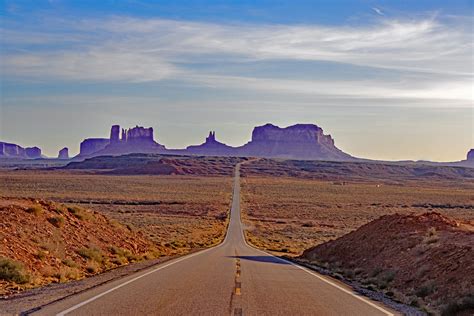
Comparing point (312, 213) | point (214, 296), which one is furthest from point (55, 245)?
point (312, 213)

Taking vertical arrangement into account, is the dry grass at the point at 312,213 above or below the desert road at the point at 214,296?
below

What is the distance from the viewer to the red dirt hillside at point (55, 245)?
15.4m

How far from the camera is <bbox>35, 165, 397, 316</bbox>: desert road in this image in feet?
34.5

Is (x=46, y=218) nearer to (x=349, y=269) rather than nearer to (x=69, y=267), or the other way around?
(x=69, y=267)

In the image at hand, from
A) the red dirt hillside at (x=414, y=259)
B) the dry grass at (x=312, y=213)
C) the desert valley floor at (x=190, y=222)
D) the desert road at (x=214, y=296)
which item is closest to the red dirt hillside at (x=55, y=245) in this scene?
the desert valley floor at (x=190, y=222)

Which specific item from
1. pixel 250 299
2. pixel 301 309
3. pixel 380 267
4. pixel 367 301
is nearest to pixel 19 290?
pixel 250 299

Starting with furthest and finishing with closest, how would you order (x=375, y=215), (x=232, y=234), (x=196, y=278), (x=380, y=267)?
(x=375, y=215)
(x=232, y=234)
(x=380, y=267)
(x=196, y=278)

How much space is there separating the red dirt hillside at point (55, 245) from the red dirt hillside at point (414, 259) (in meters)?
8.26

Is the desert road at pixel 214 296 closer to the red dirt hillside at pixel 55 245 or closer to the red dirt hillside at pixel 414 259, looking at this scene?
the red dirt hillside at pixel 414 259

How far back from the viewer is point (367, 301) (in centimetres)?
1320

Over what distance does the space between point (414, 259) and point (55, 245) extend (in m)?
11.3

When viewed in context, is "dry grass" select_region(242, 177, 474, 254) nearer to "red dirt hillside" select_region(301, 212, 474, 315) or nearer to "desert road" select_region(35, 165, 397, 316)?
"red dirt hillside" select_region(301, 212, 474, 315)

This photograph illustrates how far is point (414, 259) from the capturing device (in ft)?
60.5

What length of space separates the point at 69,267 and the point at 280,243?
28.0 meters
